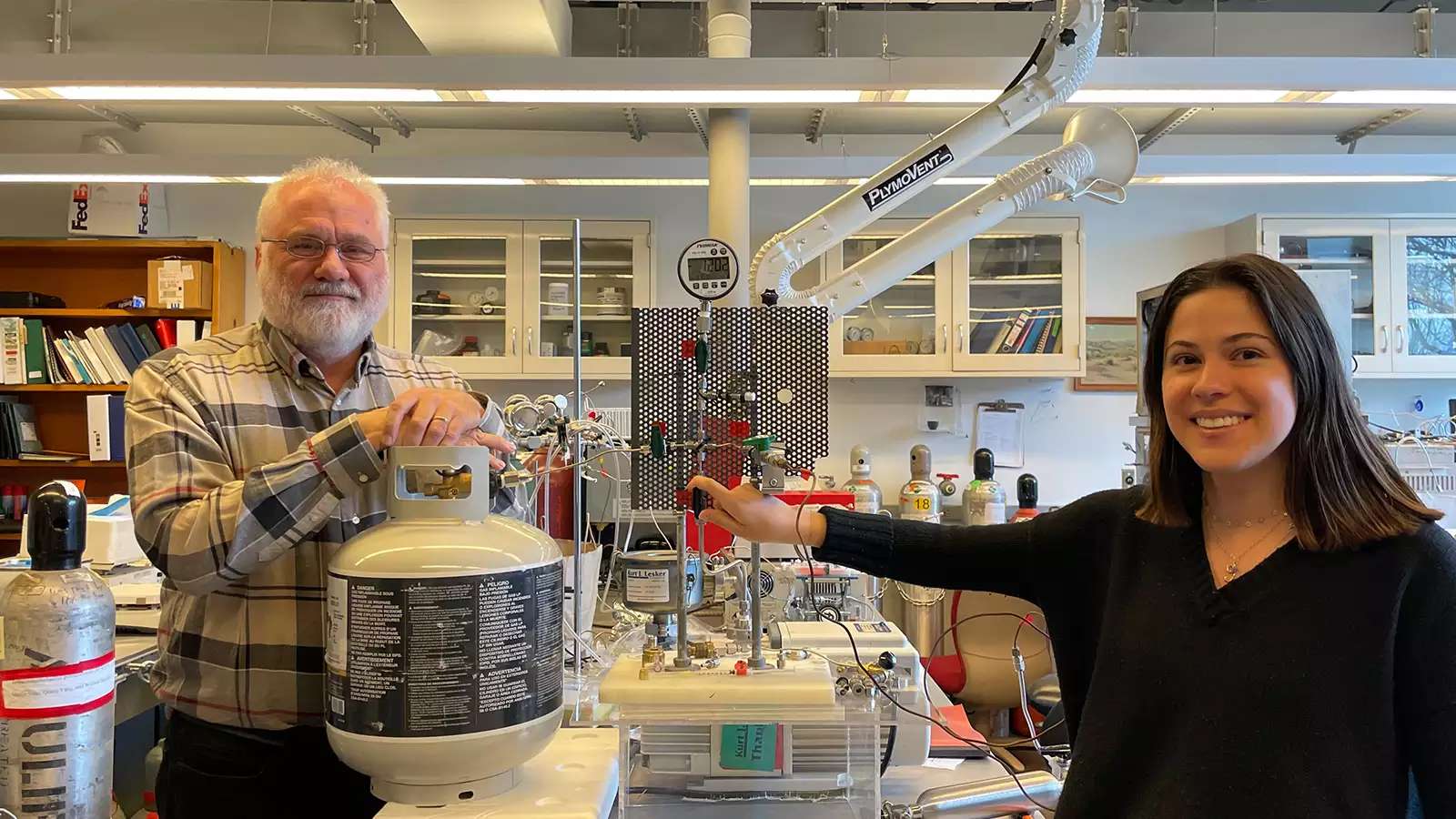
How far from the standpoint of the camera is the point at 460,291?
4129mm

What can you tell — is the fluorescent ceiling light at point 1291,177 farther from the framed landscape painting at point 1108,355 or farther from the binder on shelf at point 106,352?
the binder on shelf at point 106,352

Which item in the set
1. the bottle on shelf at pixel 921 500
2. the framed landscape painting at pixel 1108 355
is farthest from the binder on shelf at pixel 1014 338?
the bottle on shelf at pixel 921 500

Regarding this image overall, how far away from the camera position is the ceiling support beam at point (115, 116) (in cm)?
384

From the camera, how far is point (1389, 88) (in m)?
2.20

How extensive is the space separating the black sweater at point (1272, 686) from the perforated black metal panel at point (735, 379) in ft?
1.42

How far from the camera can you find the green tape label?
1.16 meters

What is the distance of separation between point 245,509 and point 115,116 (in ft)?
14.0

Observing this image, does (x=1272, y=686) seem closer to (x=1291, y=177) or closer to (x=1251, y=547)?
(x=1251, y=547)

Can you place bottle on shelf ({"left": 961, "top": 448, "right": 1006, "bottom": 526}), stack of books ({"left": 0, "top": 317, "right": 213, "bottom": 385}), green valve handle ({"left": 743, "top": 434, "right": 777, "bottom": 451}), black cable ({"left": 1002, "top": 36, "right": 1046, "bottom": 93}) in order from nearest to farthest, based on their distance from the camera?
green valve handle ({"left": 743, "top": 434, "right": 777, "bottom": 451}) < black cable ({"left": 1002, "top": 36, "right": 1046, "bottom": 93}) < bottle on shelf ({"left": 961, "top": 448, "right": 1006, "bottom": 526}) < stack of books ({"left": 0, "top": 317, "right": 213, "bottom": 385})

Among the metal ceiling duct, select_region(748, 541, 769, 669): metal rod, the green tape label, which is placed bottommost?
the green tape label

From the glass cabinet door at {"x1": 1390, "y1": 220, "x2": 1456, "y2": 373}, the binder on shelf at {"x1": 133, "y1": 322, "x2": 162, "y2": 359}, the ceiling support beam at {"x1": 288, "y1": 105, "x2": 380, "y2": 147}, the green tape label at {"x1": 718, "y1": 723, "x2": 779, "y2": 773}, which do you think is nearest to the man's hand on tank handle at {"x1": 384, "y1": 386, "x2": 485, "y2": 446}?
the green tape label at {"x1": 718, "y1": 723, "x2": 779, "y2": 773}

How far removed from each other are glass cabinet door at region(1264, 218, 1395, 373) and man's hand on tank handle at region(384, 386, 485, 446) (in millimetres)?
4132

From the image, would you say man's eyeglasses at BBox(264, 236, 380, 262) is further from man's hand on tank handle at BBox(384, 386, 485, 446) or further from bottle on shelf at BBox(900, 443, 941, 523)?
bottle on shelf at BBox(900, 443, 941, 523)

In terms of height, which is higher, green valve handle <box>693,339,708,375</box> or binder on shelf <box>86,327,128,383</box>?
binder on shelf <box>86,327,128,383</box>
